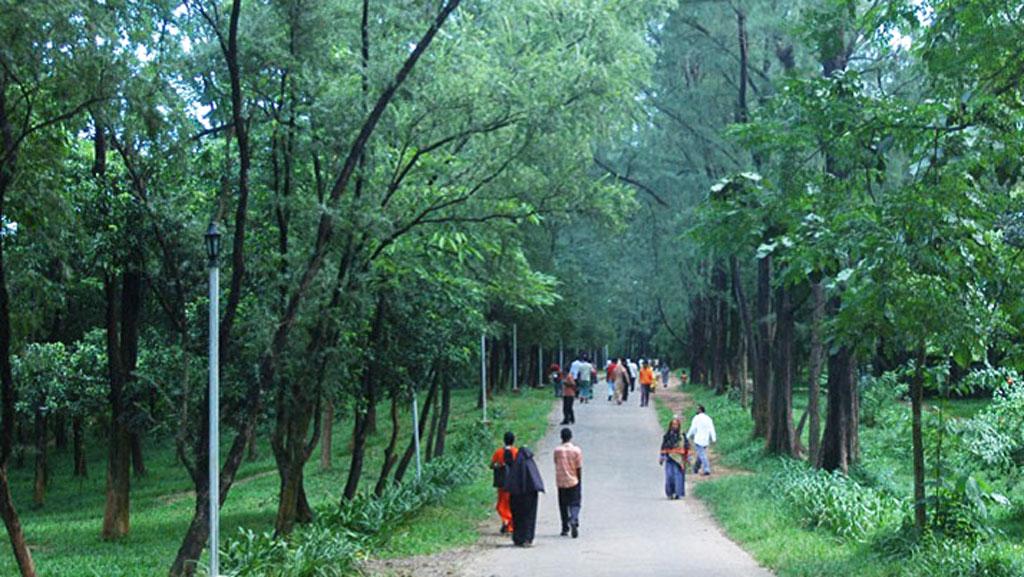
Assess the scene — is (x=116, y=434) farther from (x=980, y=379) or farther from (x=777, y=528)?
(x=980, y=379)

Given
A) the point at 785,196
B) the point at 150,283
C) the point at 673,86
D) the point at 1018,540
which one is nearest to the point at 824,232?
the point at 785,196

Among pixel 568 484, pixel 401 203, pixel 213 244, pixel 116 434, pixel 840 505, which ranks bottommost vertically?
pixel 840 505

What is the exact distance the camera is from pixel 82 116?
11.5 meters

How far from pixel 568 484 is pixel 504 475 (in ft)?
2.91

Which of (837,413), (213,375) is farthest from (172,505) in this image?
(213,375)

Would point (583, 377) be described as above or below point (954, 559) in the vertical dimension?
above

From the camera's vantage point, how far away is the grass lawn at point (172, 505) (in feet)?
55.9

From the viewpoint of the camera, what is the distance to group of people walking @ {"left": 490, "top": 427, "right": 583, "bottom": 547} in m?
15.7

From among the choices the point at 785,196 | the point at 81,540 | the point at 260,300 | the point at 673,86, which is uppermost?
the point at 673,86

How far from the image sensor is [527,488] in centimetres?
1567

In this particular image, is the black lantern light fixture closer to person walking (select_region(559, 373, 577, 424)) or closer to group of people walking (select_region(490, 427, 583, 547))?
group of people walking (select_region(490, 427, 583, 547))

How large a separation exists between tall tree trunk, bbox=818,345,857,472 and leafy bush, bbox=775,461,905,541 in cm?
120

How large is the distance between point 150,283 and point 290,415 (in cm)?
251

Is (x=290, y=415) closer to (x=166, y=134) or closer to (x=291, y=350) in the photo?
(x=291, y=350)
